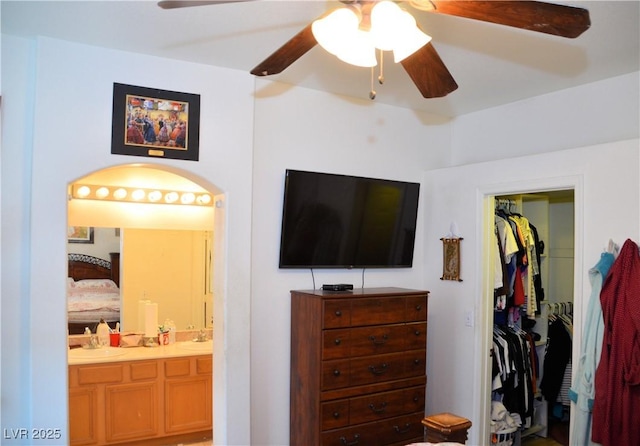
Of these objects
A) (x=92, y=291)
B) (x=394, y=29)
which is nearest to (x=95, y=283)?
(x=92, y=291)

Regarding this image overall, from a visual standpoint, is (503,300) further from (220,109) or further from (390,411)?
(220,109)

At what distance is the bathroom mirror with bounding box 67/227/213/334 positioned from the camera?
4.32m

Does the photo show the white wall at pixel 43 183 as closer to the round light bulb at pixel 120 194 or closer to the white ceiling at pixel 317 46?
the white ceiling at pixel 317 46

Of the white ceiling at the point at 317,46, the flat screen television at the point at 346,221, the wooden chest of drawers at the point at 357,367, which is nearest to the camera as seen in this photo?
the white ceiling at the point at 317,46

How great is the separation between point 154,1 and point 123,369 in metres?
2.89

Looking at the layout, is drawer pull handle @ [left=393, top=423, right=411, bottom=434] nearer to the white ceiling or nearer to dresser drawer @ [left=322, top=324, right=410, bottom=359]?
dresser drawer @ [left=322, top=324, right=410, bottom=359]

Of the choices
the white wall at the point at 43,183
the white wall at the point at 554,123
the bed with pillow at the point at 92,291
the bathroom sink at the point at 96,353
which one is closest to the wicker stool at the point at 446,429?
the white wall at the point at 43,183

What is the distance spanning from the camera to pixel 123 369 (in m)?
4.07

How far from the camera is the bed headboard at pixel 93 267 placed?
428 cm

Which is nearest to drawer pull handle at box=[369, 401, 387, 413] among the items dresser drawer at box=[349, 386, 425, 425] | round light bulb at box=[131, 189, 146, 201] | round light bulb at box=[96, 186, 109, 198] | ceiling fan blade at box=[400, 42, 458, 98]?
dresser drawer at box=[349, 386, 425, 425]

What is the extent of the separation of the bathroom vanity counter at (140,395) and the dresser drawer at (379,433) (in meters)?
1.58

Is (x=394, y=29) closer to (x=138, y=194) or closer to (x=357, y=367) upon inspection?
(x=357, y=367)

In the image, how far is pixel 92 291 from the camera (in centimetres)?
433

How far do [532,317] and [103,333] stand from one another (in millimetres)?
3589
